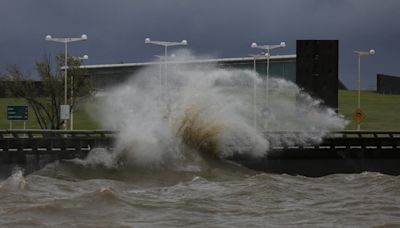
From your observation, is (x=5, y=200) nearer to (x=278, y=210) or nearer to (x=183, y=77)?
(x=278, y=210)

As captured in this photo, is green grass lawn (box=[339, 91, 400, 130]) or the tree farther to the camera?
green grass lawn (box=[339, 91, 400, 130])

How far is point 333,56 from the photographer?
2085 inches

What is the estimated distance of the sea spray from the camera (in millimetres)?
41750

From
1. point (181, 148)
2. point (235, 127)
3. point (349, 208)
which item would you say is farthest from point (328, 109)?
point (349, 208)

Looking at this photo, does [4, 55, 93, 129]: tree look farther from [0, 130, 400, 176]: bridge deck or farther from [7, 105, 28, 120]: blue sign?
[0, 130, 400, 176]: bridge deck

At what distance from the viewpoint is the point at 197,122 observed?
43.4 metres

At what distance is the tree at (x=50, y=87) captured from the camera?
7844 centimetres

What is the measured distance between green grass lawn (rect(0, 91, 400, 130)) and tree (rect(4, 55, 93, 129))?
5965 mm

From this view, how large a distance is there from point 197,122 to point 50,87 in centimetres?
3761

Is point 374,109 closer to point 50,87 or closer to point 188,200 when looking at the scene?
point 50,87

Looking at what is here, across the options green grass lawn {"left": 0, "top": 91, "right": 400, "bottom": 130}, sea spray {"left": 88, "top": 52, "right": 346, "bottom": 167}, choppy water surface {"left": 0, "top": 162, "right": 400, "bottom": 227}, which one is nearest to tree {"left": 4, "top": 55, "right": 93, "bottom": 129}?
green grass lawn {"left": 0, "top": 91, "right": 400, "bottom": 130}

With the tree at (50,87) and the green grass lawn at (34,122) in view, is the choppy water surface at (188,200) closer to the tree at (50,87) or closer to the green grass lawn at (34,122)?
the tree at (50,87)

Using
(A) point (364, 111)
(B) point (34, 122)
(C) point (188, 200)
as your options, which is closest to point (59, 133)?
(C) point (188, 200)

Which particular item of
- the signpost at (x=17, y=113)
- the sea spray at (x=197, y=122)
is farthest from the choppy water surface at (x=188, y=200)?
the signpost at (x=17, y=113)
